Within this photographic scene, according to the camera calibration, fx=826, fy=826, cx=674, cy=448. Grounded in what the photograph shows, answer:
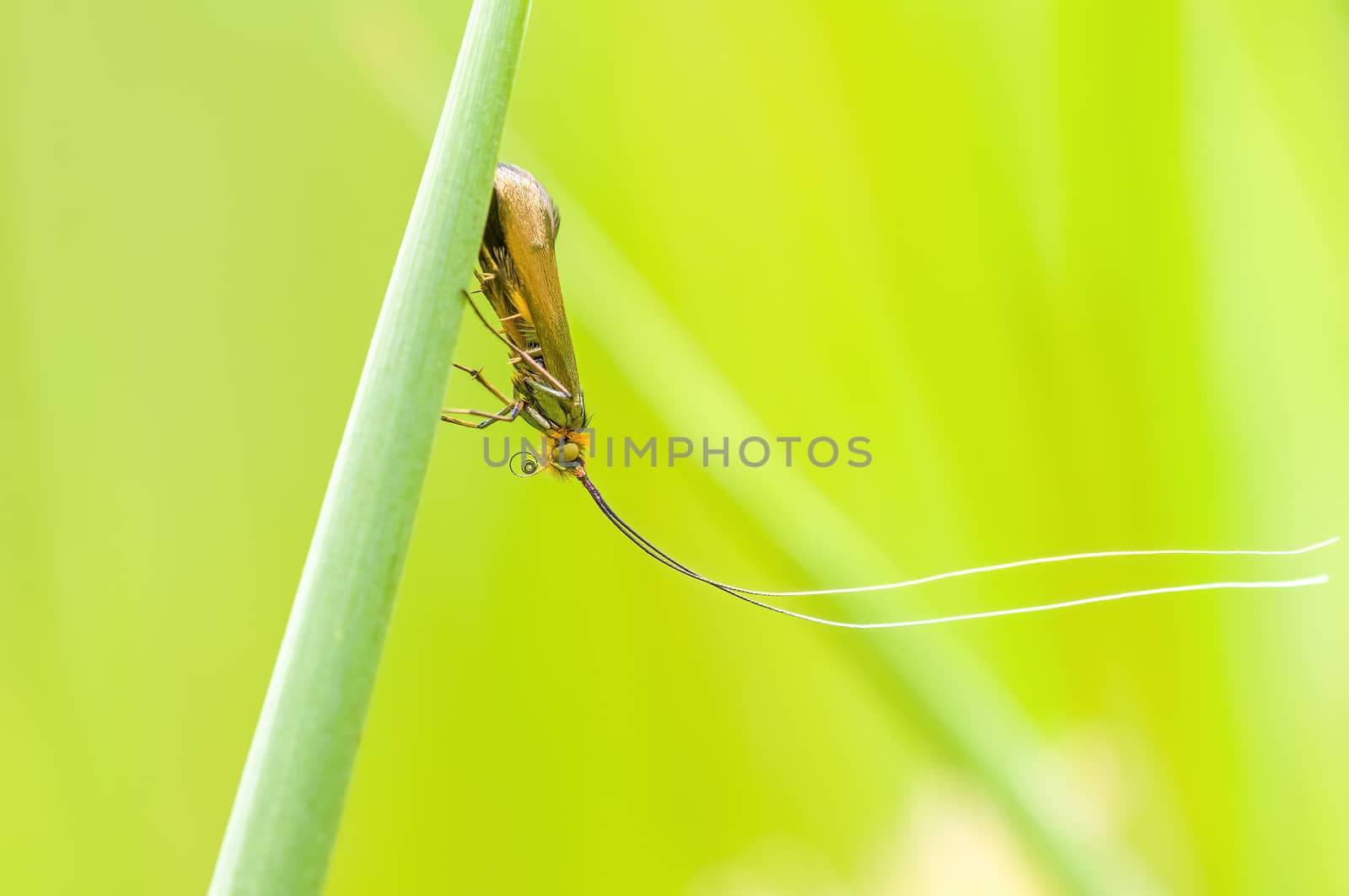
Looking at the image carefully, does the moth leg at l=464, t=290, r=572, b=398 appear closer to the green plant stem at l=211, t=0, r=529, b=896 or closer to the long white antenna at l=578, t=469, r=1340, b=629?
the long white antenna at l=578, t=469, r=1340, b=629

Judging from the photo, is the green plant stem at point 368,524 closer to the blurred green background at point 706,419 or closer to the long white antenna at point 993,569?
the long white antenna at point 993,569

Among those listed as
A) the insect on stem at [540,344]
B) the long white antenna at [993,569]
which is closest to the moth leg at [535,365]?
the insect on stem at [540,344]

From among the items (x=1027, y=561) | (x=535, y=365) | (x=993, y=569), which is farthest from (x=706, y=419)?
(x=1027, y=561)

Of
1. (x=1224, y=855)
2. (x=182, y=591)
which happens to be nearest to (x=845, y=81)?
(x=1224, y=855)

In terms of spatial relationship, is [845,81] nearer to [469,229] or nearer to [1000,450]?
[1000,450]

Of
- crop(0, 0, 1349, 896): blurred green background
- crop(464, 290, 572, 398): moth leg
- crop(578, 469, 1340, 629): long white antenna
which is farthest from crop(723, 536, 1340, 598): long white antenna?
crop(464, 290, 572, 398): moth leg
